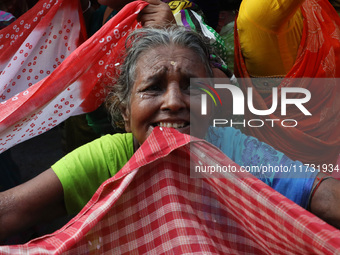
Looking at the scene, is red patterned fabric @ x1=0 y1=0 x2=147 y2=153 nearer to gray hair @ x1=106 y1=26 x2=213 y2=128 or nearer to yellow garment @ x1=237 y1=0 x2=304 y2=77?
gray hair @ x1=106 y1=26 x2=213 y2=128

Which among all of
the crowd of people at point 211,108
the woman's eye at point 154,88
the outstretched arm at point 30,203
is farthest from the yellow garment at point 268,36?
the outstretched arm at point 30,203

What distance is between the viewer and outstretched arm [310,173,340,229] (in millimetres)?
1447

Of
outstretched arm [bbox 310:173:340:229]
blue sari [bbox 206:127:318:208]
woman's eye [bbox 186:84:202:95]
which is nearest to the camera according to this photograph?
outstretched arm [bbox 310:173:340:229]

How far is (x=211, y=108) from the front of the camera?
6.28 ft

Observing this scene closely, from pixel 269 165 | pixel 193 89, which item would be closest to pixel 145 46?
pixel 193 89

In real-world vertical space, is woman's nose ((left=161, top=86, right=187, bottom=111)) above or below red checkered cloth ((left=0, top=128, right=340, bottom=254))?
above

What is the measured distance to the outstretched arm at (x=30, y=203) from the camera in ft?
5.56

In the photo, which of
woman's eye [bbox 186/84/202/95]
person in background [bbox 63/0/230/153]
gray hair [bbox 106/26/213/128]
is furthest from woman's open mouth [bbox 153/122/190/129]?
person in background [bbox 63/0/230/153]

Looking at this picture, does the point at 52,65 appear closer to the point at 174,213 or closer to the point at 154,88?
the point at 154,88

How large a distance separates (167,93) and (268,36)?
931mm

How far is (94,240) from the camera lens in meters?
1.33

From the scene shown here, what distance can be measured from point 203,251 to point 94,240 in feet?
1.09

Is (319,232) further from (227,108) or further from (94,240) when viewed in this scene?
(227,108)

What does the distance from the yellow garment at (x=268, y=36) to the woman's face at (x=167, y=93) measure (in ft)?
2.24
